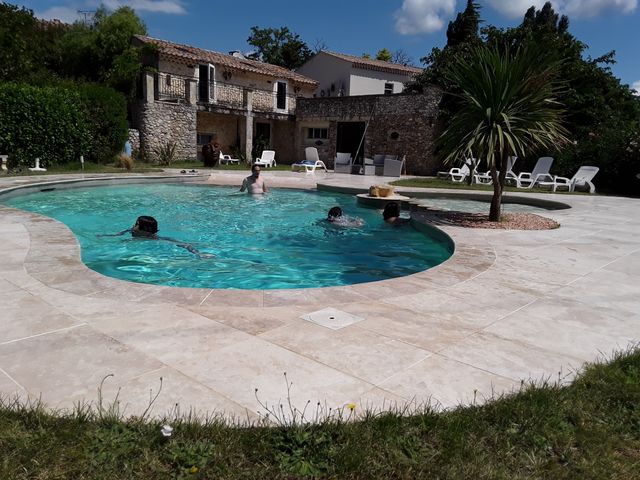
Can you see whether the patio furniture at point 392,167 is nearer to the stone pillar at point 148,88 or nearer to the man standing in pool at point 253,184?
the man standing in pool at point 253,184

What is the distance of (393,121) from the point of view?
27406mm

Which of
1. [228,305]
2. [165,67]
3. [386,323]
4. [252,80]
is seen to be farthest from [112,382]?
[252,80]

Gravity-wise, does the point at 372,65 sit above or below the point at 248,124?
above

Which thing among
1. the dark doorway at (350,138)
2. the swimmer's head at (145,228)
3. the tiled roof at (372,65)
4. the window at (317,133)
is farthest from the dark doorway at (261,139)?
the swimmer's head at (145,228)

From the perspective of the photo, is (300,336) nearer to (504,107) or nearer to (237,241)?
(237,241)

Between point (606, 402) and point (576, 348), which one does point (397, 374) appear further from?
point (576, 348)

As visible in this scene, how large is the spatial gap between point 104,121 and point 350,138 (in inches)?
587

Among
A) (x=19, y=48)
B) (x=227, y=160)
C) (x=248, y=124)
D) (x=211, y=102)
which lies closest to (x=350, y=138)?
(x=248, y=124)

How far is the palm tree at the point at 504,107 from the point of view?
8.34m

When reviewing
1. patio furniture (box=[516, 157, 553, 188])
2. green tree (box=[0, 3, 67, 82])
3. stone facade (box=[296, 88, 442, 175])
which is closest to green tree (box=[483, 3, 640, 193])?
patio furniture (box=[516, 157, 553, 188])

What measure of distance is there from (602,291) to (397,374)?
2.98 m

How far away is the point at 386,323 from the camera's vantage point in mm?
3605

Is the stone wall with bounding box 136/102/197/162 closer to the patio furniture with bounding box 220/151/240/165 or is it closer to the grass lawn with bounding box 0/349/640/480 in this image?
the patio furniture with bounding box 220/151/240/165

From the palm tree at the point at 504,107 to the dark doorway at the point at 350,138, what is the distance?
2133cm
